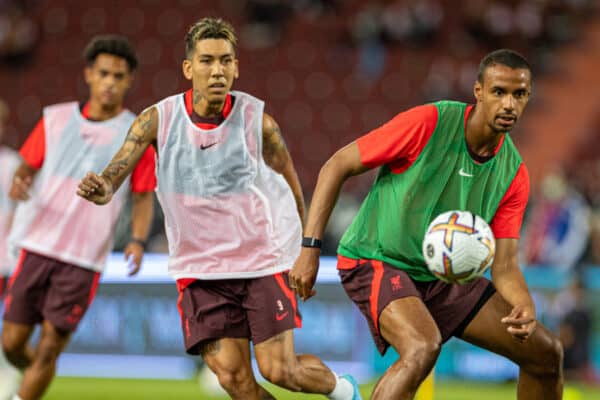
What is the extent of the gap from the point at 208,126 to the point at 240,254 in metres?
0.73

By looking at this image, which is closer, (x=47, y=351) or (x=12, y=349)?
(x=47, y=351)

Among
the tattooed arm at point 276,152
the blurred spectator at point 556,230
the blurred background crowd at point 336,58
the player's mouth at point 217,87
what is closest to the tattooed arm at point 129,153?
the player's mouth at point 217,87

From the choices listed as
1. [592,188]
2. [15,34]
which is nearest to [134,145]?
[592,188]

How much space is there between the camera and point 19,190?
24.1ft

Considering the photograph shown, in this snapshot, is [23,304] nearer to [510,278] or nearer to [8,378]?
[8,378]

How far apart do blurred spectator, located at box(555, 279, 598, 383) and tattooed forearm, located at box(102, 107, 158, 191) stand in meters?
7.54

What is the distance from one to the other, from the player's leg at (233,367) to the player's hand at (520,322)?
1.46 metres

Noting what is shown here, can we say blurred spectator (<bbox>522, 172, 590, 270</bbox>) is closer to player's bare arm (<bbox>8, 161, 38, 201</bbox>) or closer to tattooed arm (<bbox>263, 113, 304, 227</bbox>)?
player's bare arm (<bbox>8, 161, 38, 201</bbox>)

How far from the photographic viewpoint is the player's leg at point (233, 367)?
5.83 m

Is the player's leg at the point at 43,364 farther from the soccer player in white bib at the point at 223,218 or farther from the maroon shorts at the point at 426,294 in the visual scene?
the maroon shorts at the point at 426,294

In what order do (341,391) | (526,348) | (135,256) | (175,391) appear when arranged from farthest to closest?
(175,391), (135,256), (341,391), (526,348)

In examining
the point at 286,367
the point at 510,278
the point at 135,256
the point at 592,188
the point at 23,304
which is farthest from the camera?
the point at 592,188

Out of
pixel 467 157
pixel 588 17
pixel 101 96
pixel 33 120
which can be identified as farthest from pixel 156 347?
pixel 588 17

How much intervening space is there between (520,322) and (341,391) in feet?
4.46
